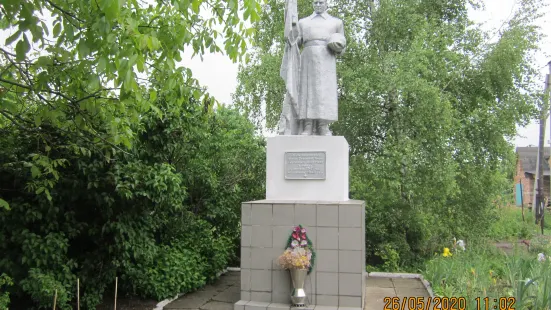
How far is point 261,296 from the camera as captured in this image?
5.41 m

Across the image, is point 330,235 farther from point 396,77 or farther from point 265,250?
point 396,77

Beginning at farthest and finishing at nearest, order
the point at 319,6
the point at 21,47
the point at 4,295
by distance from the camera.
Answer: the point at 319,6 → the point at 4,295 → the point at 21,47

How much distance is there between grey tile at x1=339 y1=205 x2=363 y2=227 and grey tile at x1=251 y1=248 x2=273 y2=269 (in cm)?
87

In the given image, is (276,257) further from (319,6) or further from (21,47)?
(21,47)

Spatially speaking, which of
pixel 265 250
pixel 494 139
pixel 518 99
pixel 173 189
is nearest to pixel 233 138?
pixel 173 189

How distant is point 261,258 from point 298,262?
60 centimetres

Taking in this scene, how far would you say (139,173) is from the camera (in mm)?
5758

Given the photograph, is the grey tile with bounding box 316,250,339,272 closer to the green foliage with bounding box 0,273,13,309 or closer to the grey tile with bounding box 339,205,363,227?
the grey tile with bounding box 339,205,363,227

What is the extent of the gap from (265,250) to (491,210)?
20.2ft

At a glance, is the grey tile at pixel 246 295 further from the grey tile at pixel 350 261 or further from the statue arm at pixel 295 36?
the statue arm at pixel 295 36

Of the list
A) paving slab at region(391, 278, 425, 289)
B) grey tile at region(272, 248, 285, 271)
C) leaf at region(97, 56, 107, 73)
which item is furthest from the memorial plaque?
leaf at region(97, 56, 107, 73)

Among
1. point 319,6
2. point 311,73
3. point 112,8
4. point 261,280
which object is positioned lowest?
point 261,280
